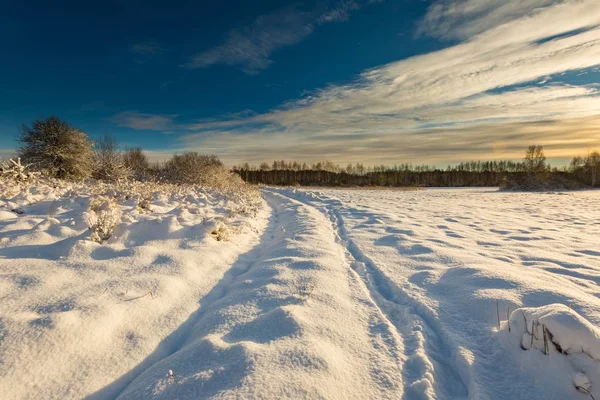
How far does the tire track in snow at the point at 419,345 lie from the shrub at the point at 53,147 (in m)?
19.9

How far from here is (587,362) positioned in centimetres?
186

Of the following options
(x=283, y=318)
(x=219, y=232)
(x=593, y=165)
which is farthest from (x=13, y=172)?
(x=593, y=165)

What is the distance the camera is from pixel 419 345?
2410mm

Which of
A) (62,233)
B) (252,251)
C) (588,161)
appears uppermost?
(588,161)

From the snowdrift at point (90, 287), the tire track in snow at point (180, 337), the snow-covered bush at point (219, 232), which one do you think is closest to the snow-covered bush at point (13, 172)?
the snowdrift at point (90, 287)

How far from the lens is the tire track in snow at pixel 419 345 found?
78.0 inches

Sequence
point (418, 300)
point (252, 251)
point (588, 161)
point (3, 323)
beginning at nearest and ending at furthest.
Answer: point (3, 323) < point (418, 300) < point (252, 251) < point (588, 161)

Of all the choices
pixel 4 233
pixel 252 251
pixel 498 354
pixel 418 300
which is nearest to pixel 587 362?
pixel 498 354

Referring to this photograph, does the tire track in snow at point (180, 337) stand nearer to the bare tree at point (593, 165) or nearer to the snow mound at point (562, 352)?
the snow mound at point (562, 352)

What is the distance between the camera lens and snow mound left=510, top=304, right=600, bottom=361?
1891 millimetres

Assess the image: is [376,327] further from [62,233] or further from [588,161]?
[588,161]

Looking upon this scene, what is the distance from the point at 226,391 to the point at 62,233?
4217mm

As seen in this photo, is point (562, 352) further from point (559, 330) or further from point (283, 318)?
point (283, 318)

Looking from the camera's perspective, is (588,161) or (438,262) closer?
(438,262)
